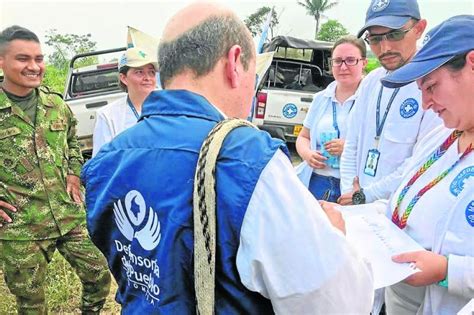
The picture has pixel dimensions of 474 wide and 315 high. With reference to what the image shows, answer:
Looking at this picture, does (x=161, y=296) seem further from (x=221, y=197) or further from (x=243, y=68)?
(x=243, y=68)

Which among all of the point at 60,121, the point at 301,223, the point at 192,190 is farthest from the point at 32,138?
the point at 301,223

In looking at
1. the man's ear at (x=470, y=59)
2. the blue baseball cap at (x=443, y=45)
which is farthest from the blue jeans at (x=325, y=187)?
the man's ear at (x=470, y=59)

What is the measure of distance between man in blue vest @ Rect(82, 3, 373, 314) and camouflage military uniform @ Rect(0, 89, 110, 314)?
71.5 inches

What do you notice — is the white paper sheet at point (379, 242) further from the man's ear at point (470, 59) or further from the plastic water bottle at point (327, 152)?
the plastic water bottle at point (327, 152)

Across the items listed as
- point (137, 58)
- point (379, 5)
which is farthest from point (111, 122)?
point (379, 5)

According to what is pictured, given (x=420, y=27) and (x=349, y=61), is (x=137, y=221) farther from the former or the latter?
(x=349, y=61)

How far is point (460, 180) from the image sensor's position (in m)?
1.44

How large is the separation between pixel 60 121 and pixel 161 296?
222cm

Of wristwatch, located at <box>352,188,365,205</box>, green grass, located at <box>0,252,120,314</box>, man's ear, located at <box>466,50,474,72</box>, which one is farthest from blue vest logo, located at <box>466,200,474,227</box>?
green grass, located at <box>0,252,120,314</box>

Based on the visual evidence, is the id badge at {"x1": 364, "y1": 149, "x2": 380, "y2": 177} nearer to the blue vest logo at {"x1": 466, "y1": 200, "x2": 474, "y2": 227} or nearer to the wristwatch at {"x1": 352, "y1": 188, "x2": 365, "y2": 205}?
the wristwatch at {"x1": 352, "y1": 188, "x2": 365, "y2": 205}

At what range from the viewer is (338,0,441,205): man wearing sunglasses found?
2.12m

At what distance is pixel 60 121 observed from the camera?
9.93ft

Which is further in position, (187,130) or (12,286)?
(12,286)

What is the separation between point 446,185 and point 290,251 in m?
0.75
